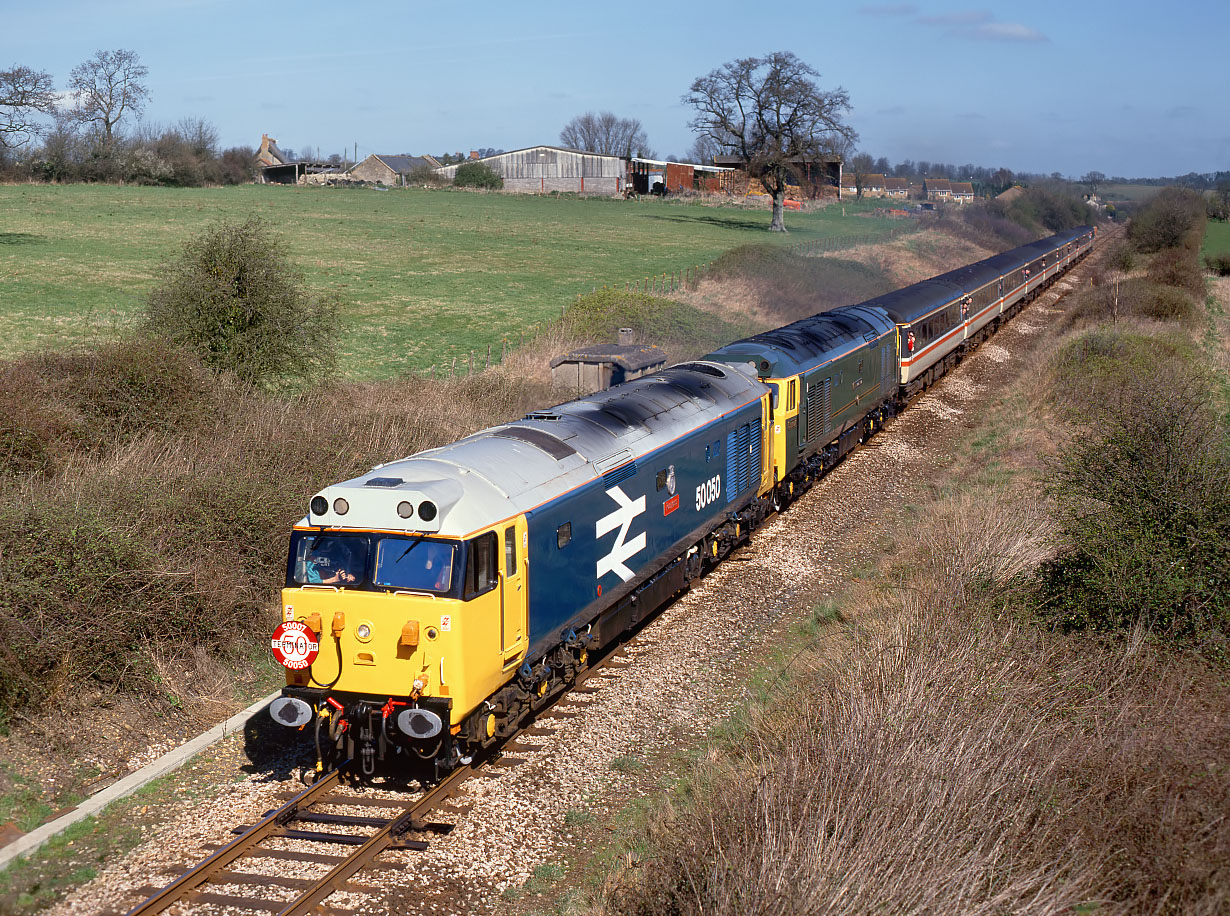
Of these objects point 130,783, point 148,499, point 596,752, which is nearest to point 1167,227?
point 596,752

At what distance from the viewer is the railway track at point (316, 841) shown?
8648 mm

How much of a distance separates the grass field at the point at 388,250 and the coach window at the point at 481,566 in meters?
18.0

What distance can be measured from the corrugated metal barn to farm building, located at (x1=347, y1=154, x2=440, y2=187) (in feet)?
62.5

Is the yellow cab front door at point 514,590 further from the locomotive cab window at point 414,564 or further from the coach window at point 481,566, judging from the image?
the locomotive cab window at point 414,564

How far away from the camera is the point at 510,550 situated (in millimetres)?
10508

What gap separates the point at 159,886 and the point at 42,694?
351 cm

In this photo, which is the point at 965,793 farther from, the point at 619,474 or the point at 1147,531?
the point at 619,474

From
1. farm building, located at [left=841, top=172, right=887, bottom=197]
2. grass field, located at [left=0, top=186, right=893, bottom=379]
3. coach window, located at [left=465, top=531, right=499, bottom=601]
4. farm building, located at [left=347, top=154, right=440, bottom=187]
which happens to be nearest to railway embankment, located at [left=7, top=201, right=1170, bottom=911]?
coach window, located at [left=465, top=531, right=499, bottom=601]

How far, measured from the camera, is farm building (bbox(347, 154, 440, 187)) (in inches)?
4909

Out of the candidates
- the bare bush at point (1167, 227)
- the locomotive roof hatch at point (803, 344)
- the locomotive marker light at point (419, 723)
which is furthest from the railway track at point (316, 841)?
the bare bush at point (1167, 227)

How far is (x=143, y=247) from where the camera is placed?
52469 millimetres

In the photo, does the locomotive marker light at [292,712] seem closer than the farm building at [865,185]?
Yes

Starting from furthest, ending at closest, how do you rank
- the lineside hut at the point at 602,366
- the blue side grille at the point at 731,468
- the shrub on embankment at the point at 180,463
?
the lineside hut at the point at 602,366 < the blue side grille at the point at 731,468 < the shrub on embankment at the point at 180,463

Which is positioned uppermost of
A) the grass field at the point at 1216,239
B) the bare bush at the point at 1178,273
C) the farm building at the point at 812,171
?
the farm building at the point at 812,171
